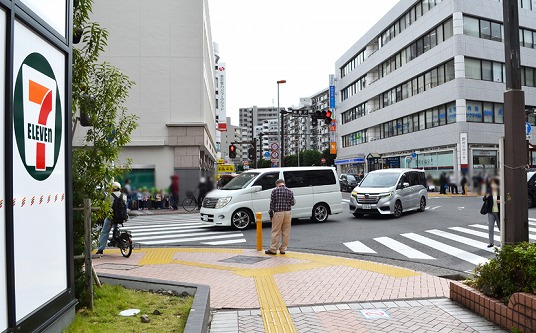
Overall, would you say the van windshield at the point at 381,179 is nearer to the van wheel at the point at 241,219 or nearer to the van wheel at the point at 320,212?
the van wheel at the point at 320,212

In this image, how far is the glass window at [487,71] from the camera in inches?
1480

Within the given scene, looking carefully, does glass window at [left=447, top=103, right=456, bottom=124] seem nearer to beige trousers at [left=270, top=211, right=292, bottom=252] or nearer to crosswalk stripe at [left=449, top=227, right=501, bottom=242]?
crosswalk stripe at [left=449, top=227, right=501, bottom=242]

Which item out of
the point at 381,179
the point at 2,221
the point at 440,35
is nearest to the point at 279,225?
the point at 2,221

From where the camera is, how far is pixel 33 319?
3.74 meters

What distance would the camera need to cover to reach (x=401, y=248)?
11.3 metres

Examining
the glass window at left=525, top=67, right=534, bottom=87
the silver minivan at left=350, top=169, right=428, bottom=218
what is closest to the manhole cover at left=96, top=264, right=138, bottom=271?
the silver minivan at left=350, top=169, right=428, bottom=218

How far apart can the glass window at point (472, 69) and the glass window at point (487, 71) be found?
0.57 m

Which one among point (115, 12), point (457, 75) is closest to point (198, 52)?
point (115, 12)

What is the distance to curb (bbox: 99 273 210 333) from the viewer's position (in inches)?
179

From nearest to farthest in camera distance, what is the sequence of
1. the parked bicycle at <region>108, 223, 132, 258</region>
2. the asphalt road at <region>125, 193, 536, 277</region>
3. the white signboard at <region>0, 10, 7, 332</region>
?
the white signboard at <region>0, 10, 7, 332</region>, the asphalt road at <region>125, 193, 536, 277</region>, the parked bicycle at <region>108, 223, 132, 258</region>

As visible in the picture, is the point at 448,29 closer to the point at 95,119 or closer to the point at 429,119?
the point at 429,119

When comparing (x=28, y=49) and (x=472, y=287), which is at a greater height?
(x=28, y=49)

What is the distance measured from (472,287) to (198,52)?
67.5 feet

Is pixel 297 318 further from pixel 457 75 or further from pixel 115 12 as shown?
pixel 457 75
